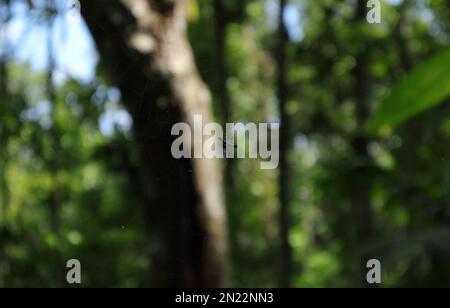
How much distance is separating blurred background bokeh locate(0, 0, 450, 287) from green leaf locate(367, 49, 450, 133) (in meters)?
0.25

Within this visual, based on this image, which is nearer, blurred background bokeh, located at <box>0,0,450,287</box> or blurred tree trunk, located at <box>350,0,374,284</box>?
blurred background bokeh, located at <box>0,0,450,287</box>

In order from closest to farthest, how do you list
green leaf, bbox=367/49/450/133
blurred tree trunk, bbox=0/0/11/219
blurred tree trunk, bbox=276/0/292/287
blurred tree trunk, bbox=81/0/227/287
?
green leaf, bbox=367/49/450/133 → blurred tree trunk, bbox=81/0/227/287 → blurred tree trunk, bbox=0/0/11/219 → blurred tree trunk, bbox=276/0/292/287

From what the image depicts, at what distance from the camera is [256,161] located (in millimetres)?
1641

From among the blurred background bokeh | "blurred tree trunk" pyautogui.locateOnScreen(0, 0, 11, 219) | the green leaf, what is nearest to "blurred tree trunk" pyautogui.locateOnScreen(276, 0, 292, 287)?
the blurred background bokeh

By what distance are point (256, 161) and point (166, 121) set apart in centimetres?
50

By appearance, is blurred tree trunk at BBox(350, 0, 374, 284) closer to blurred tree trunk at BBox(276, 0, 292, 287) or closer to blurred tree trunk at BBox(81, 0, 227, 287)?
blurred tree trunk at BBox(276, 0, 292, 287)

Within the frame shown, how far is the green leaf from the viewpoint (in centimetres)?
75

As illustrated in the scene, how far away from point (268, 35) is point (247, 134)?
15.5 ft

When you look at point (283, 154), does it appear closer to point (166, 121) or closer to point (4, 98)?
point (4, 98)

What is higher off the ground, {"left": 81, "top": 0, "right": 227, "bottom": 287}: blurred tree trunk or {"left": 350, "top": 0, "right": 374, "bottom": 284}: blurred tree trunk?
{"left": 350, "top": 0, "right": 374, "bottom": 284}: blurred tree trunk

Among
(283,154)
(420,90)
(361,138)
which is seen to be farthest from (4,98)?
(361,138)

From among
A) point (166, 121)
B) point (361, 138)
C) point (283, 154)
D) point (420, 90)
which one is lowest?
point (420, 90)

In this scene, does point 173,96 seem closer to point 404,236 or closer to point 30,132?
point 30,132

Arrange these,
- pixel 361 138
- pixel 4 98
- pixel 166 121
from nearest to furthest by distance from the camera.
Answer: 1. pixel 166 121
2. pixel 4 98
3. pixel 361 138
